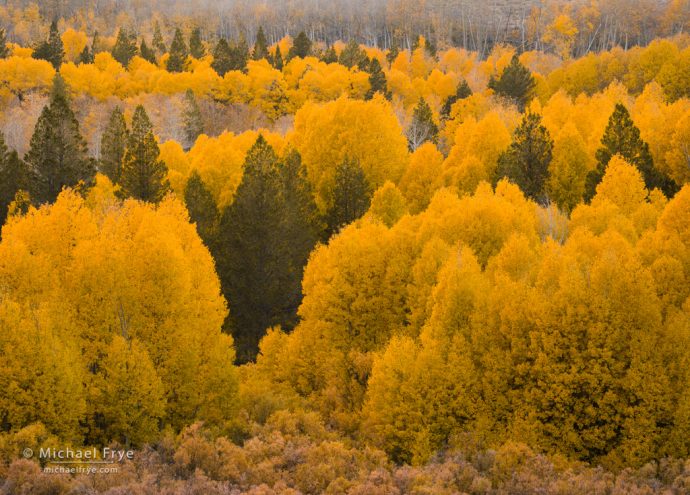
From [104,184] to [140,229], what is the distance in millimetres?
21027

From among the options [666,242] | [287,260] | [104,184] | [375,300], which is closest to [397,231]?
[375,300]

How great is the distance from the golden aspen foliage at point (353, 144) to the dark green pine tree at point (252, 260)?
1053 cm

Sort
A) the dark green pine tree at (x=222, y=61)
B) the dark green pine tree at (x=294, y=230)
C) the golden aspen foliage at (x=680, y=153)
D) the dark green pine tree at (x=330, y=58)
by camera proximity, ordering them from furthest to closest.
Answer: the dark green pine tree at (x=330, y=58) < the dark green pine tree at (x=222, y=61) < the golden aspen foliage at (x=680, y=153) < the dark green pine tree at (x=294, y=230)

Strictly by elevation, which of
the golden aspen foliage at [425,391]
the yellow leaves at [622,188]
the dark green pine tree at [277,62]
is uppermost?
the dark green pine tree at [277,62]

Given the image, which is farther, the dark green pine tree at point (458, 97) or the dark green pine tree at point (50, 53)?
the dark green pine tree at point (50, 53)

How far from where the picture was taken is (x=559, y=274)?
32.8m

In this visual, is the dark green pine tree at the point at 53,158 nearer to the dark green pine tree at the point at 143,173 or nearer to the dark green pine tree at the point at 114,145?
the dark green pine tree at the point at 143,173

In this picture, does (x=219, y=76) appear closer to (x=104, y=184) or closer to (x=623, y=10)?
(x=104, y=184)

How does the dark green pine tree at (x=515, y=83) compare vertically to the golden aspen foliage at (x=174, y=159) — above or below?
above

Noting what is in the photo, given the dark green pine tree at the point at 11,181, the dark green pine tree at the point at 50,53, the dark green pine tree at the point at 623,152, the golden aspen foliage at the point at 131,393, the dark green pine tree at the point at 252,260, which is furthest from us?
the dark green pine tree at the point at 50,53

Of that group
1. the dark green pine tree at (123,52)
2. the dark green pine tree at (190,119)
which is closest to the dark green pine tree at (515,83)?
the dark green pine tree at (190,119)

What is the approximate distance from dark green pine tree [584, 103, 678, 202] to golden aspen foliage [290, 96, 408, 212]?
1568 cm

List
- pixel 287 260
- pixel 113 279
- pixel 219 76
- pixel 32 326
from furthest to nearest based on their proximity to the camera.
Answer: pixel 219 76 → pixel 287 260 → pixel 113 279 → pixel 32 326

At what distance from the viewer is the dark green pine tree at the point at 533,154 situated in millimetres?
53406
